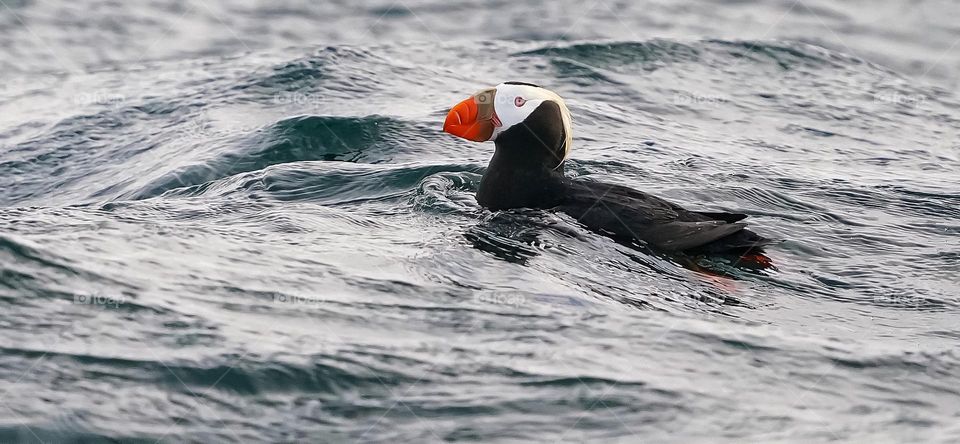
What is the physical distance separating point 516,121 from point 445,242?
3.18ft

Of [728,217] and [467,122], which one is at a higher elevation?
[467,122]

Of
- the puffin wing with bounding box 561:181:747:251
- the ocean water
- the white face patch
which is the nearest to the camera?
the ocean water

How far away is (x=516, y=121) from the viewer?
22.9 feet

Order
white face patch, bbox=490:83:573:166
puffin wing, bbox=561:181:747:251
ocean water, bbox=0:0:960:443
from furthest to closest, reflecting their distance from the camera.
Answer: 1. white face patch, bbox=490:83:573:166
2. puffin wing, bbox=561:181:747:251
3. ocean water, bbox=0:0:960:443

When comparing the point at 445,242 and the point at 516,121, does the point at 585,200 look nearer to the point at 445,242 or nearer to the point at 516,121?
the point at 516,121

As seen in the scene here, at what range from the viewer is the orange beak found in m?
6.96

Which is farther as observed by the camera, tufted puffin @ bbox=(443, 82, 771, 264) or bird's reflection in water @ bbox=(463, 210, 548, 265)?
tufted puffin @ bbox=(443, 82, 771, 264)

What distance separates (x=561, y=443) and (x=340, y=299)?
153cm

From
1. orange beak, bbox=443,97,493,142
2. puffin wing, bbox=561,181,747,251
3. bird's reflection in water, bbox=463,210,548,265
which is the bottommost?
bird's reflection in water, bbox=463,210,548,265

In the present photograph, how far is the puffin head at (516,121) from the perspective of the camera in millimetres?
6961

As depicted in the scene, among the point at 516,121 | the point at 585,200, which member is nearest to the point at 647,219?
the point at 585,200

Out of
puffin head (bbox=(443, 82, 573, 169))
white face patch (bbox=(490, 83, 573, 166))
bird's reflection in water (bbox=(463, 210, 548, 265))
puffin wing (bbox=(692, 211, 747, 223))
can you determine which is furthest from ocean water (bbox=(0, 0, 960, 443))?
white face patch (bbox=(490, 83, 573, 166))

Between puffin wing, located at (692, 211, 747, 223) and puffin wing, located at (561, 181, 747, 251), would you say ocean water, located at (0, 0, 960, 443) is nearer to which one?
puffin wing, located at (561, 181, 747, 251)

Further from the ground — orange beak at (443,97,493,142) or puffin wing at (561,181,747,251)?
orange beak at (443,97,493,142)
